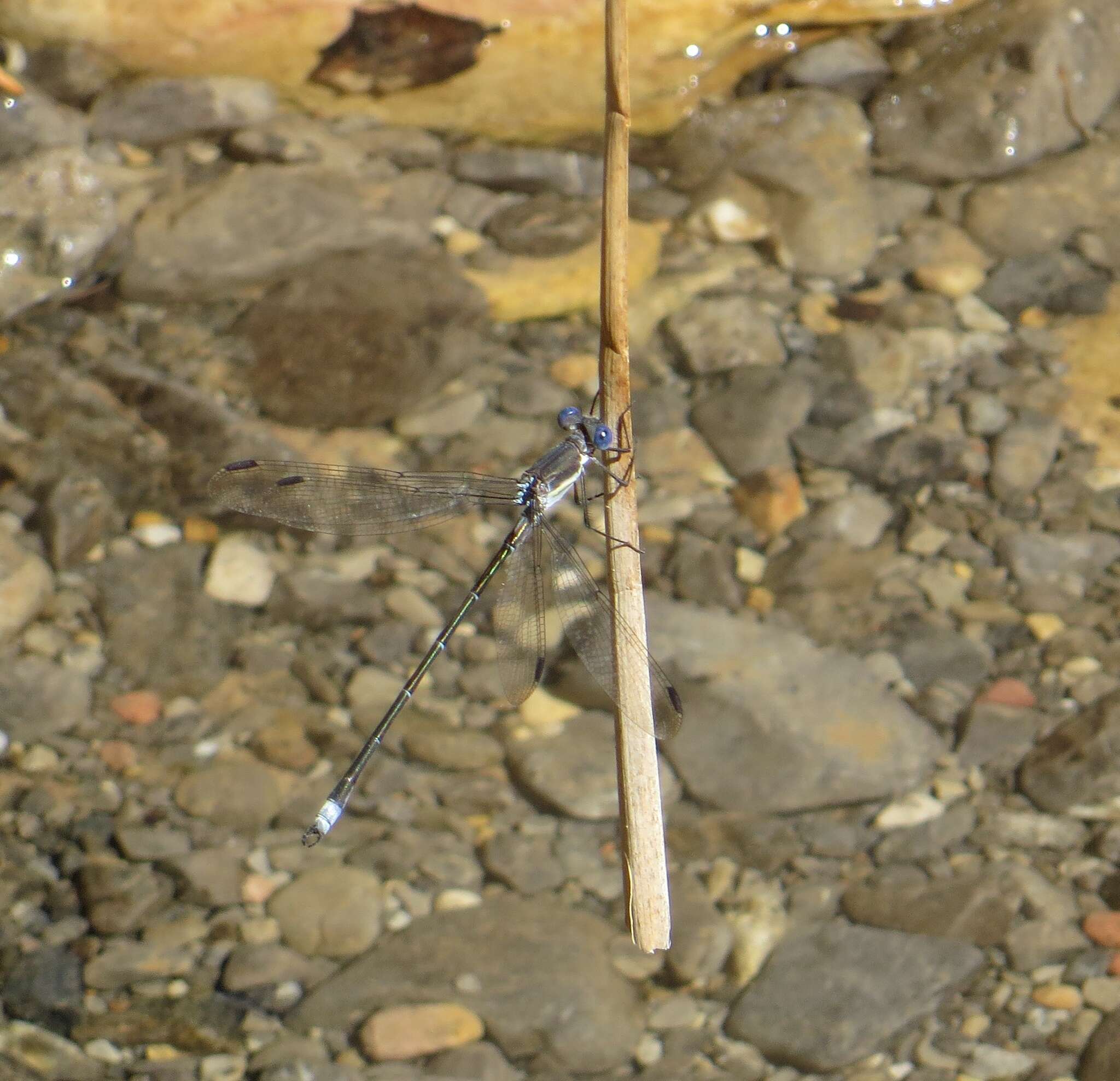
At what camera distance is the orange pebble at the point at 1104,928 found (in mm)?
3504

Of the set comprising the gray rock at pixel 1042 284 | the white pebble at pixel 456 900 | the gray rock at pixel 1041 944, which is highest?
the gray rock at pixel 1042 284

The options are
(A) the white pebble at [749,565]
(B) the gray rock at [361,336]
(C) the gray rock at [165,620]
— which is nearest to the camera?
(C) the gray rock at [165,620]

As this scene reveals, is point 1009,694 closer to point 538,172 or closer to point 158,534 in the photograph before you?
point 158,534

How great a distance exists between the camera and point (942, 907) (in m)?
3.58

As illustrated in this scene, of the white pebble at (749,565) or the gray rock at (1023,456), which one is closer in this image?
the white pebble at (749,565)

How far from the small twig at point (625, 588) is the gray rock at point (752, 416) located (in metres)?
2.36

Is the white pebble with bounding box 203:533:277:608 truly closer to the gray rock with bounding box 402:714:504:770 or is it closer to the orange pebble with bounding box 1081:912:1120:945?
the gray rock with bounding box 402:714:504:770

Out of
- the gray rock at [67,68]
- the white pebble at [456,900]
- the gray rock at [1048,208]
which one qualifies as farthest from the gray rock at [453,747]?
the gray rock at [67,68]

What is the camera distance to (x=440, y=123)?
5.80m

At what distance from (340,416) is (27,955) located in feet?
6.84

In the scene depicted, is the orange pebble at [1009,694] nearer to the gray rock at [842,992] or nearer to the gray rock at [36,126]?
the gray rock at [842,992]

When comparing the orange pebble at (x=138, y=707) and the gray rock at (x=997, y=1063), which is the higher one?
the orange pebble at (x=138, y=707)

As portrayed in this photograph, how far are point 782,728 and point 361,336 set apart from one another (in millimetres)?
2116

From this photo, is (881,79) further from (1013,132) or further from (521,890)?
(521,890)
